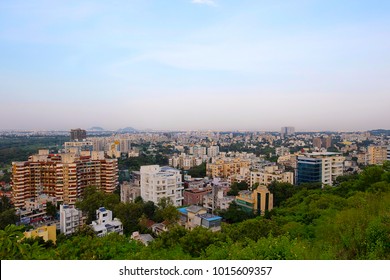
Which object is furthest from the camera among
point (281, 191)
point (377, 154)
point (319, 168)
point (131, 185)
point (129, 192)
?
point (377, 154)

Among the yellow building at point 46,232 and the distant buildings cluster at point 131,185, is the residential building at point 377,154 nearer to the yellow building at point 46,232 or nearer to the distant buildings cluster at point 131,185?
the distant buildings cluster at point 131,185

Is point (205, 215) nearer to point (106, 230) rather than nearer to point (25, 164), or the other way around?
point (106, 230)

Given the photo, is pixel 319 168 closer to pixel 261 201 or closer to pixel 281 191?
pixel 281 191

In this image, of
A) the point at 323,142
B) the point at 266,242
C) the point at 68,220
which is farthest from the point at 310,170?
the point at 323,142

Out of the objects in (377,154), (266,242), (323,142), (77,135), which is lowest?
(377,154)

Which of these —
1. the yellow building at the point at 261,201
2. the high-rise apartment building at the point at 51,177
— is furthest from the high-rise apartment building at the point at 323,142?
the high-rise apartment building at the point at 51,177

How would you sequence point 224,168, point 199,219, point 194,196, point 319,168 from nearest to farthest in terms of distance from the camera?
point 199,219 → point 194,196 → point 319,168 → point 224,168
